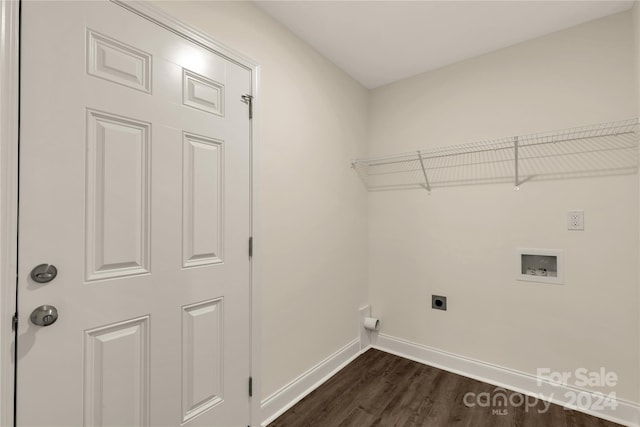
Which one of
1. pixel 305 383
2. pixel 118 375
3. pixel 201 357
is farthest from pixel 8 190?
pixel 305 383

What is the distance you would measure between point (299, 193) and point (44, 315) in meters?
1.40

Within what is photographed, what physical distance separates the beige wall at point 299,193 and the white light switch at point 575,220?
1.48 m

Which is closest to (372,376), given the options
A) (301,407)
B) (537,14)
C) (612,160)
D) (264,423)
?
(301,407)

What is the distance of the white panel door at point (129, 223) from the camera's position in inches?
38.5

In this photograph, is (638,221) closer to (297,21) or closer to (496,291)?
(496,291)

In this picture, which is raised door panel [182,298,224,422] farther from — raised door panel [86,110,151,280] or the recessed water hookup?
the recessed water hookup

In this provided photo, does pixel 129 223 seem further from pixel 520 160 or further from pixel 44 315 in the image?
pixel 520 160

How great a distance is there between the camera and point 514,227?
6.89 feet

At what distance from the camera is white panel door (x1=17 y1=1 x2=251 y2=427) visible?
98 cm

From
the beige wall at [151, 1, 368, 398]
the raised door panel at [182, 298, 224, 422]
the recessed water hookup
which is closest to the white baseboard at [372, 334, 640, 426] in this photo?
the recessed water hookup

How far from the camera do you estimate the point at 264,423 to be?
1718 millimetres

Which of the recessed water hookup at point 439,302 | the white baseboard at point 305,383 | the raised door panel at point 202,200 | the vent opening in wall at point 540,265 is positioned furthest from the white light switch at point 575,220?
the raised door panel at point 202,200

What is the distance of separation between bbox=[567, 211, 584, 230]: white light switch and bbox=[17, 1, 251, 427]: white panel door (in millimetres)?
2047

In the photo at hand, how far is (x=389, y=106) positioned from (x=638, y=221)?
1882 millimetres
